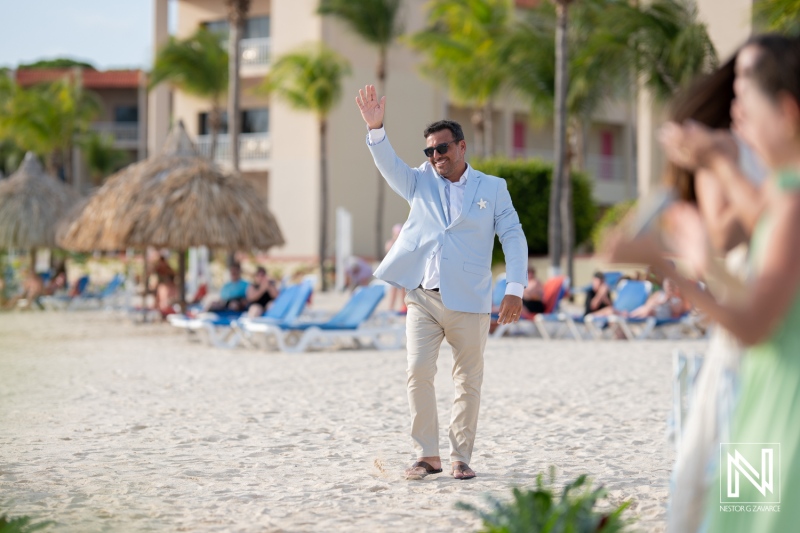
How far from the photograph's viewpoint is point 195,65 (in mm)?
36969

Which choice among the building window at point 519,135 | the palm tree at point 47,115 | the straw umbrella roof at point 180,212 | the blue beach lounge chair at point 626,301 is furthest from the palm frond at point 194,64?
the blue beach lounge chair at point 626,301

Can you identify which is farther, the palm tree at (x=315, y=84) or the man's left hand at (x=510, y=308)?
the palm tree at (x=315, y=84)

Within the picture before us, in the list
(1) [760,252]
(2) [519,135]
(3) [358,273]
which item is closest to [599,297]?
(3) [358,273]

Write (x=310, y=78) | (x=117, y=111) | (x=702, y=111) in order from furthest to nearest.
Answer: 1. (x=117, y=111)
2. (x=310, y=78)
3. (x=702, y=111)

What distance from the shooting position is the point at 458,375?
5.56 m

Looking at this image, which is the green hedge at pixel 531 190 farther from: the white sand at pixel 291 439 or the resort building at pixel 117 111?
the resort building at pixel 117 111

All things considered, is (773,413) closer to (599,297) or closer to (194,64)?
(599,297)

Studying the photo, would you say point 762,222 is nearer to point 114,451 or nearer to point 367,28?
point 114,451

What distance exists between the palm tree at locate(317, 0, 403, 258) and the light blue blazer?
94.2 ft

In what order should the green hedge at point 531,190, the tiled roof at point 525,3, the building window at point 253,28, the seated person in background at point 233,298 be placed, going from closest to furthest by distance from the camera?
the seated person in background at point 233,298, the green hedge at point 531,190, the building window at point 253,28, the tiled roof at point 525,3

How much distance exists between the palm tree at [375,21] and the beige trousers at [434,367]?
2881cm

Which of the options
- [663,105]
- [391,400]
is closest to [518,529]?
[391,400]

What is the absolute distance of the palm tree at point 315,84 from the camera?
111 ft

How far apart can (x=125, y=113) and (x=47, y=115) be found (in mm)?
9307
